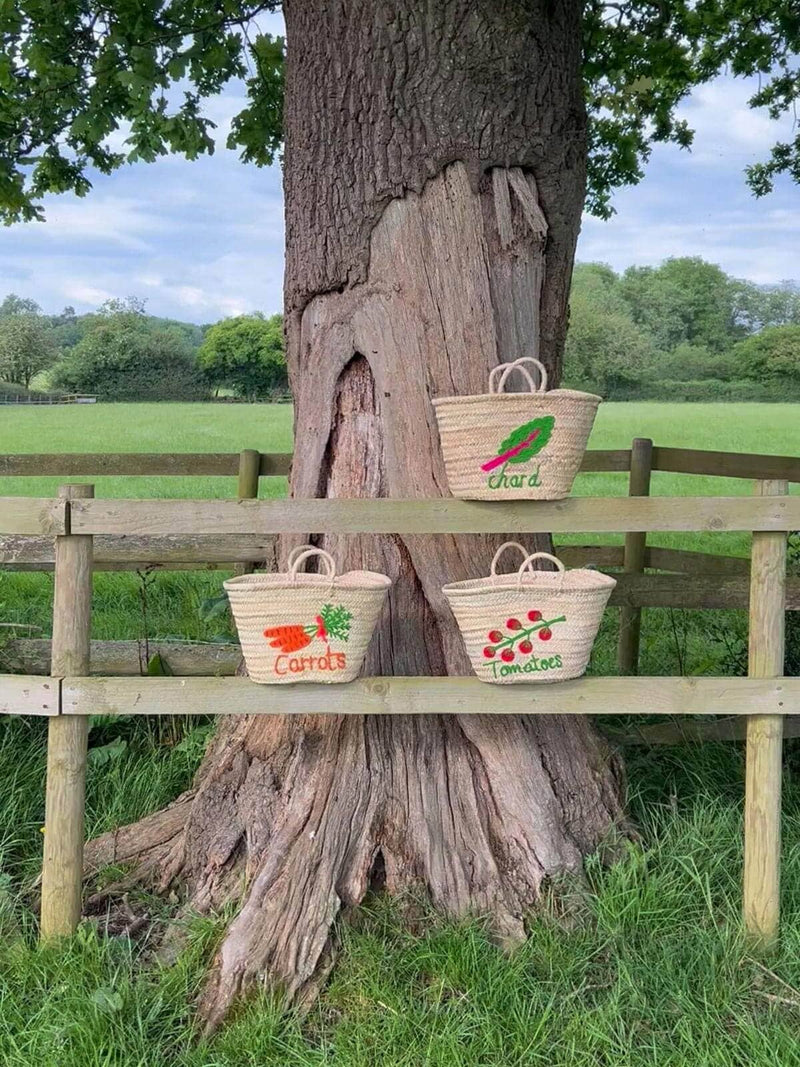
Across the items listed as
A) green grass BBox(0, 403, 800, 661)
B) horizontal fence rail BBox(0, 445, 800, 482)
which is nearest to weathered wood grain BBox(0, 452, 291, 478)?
horizontal fence rail BBox(0, 445, 800, 482)

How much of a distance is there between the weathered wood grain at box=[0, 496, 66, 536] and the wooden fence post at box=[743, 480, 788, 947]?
195 cm

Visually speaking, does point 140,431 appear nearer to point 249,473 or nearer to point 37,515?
point 249,473

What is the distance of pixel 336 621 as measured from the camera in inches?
100

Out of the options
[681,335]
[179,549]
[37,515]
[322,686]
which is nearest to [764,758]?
[322,686]

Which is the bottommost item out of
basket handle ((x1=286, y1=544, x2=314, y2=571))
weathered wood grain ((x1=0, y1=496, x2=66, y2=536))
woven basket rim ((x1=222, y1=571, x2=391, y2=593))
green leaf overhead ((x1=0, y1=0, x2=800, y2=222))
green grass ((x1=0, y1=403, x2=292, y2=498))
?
woven basket rim ((x1=222, y1=571, x2=391, y2=593))

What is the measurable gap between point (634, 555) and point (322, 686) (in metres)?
3.09

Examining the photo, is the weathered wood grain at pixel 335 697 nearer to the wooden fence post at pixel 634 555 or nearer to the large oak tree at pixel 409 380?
the large oak tree at pixel 409 380

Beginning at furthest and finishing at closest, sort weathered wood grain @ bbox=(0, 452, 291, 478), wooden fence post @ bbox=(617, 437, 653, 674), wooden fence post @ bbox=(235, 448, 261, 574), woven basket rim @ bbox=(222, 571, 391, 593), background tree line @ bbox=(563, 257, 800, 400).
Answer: background tree line @ bbox=(563, 257, 800, 400) → weathered wood grain @ bbox=(0, 452, 291, 478) → wooden fence post @ bbox=(235, 448, 261, 574) → wooden fence post @ bbox=(617, 437, 653, 674) → woven basket rim @ bbox=(222, 571, 391, 593)

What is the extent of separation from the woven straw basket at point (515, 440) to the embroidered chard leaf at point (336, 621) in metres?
0.44

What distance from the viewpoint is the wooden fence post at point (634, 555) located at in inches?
200

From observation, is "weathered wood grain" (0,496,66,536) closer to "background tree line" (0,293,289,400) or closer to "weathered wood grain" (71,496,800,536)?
"weathered wood grain" (71,496,800,536)

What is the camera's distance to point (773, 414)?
3494 centimetres

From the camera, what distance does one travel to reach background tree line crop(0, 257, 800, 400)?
123 ft

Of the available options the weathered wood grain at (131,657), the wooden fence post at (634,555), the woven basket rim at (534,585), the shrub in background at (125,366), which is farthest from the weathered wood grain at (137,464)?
the shrub in background at (125,366)
